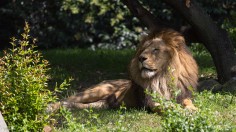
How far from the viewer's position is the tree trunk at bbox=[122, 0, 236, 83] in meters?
8.12

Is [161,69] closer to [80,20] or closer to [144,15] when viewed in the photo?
[144,15]

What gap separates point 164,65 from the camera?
6770 mm

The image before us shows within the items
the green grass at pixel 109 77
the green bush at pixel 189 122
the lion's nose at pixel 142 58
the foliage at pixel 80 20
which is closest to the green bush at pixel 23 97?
the green grass at pixel 109 77

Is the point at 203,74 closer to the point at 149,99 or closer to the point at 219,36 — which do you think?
the point at 219,36

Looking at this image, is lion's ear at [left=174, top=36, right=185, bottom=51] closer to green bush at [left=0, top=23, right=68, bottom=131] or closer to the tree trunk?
the tree trunk

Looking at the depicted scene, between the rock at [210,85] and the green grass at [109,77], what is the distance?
0.37 metres

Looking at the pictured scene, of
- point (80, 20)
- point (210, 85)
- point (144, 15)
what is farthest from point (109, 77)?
point (80, 20)

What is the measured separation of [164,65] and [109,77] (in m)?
3.09

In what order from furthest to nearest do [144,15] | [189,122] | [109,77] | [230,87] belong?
[109,77] → [144,15] → [230,87] → [189,122]

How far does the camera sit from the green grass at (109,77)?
591 cm

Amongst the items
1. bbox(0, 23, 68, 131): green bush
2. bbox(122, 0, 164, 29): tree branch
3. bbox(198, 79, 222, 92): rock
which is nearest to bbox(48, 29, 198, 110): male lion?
bbox(122, 0, 164, 29): tree branch


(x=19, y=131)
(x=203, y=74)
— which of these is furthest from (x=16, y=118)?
(x=203, y=74)

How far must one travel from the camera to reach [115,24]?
14.7m

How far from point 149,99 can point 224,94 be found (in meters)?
1.19
